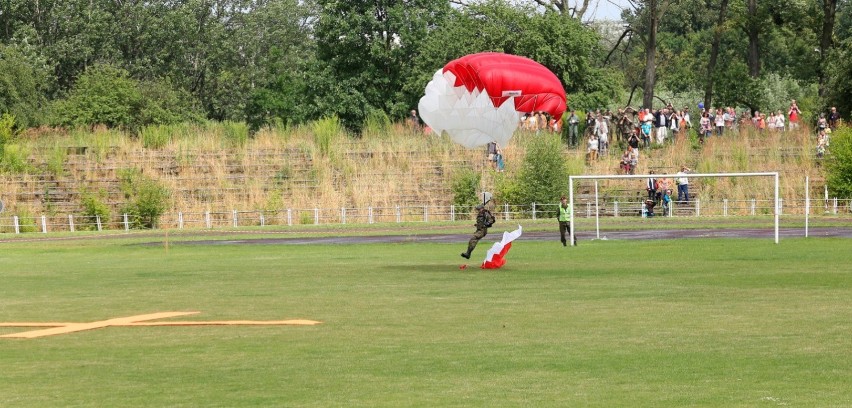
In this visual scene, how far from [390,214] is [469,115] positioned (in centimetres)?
2657

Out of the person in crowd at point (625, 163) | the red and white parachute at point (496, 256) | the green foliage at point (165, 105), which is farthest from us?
the green foliage at point (165, 105)

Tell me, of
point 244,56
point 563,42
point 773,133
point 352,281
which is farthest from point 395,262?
point 244,56

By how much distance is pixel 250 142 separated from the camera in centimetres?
6981

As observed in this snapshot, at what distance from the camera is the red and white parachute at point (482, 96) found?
3422 cm

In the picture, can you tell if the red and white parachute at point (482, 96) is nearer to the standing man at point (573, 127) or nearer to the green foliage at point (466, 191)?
the green foliage at point (466, 191)

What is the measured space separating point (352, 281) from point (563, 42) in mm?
48647

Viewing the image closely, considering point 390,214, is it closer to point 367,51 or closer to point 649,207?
point 649,207

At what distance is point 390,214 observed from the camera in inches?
2399

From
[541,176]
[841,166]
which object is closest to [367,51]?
[541,176]

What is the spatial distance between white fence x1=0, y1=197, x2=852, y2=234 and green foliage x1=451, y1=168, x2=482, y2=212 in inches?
11.0

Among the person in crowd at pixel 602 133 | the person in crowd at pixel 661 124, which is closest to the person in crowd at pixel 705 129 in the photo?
the person in crowd at pixel 661 124

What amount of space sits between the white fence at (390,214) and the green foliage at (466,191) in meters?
0.28

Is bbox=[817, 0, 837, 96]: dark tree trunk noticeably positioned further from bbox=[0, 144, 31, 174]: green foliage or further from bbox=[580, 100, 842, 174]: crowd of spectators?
bbox=[0, 144, 31, 174]: green foliage

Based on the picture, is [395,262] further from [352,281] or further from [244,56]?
[244,56]
